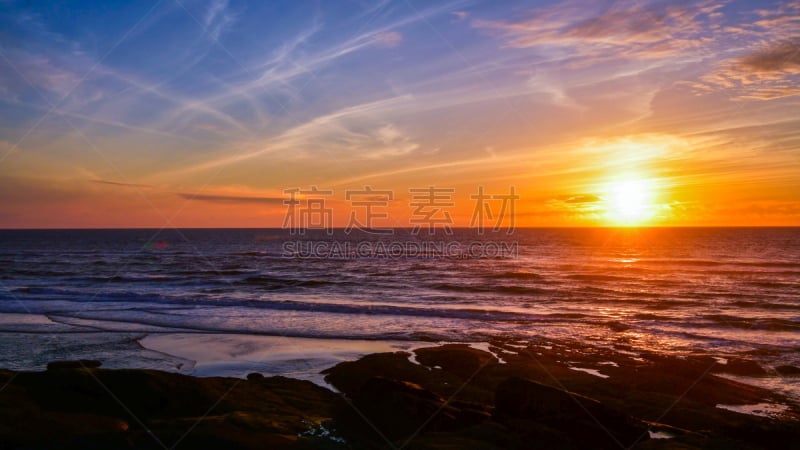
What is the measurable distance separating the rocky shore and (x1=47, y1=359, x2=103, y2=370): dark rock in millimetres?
166

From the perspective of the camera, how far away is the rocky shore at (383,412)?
799 cm

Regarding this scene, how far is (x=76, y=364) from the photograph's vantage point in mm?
12938

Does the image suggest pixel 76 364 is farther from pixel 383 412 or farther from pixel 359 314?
pixel 359 314

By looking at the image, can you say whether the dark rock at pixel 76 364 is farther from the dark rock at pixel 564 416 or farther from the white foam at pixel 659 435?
the white foam at pixel 659 435

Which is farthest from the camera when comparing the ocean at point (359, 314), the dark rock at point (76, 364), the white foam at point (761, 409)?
the ocean at point (359, 314)

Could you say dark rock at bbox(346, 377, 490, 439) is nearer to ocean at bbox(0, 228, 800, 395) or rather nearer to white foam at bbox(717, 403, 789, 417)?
ocean at bbox(0, 228, 800, 395)

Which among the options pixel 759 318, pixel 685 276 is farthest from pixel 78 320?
pixel 685 276

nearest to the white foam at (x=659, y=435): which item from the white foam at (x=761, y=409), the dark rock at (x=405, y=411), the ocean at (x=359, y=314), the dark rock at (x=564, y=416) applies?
the dark rock at (x=564, y=416)

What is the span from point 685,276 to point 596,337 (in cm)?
3053

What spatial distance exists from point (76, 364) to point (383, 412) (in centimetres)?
835

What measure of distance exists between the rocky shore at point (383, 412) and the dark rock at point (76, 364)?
0.54 ft

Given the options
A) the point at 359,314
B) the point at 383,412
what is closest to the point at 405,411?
the point at 383,412

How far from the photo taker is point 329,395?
11.2m

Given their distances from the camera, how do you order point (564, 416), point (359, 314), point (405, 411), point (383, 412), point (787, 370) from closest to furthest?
1. point (564, 416)
2. point (405, 411)
3. point (383, 412)
4. point (787, 370)
5. point (359, 314)
